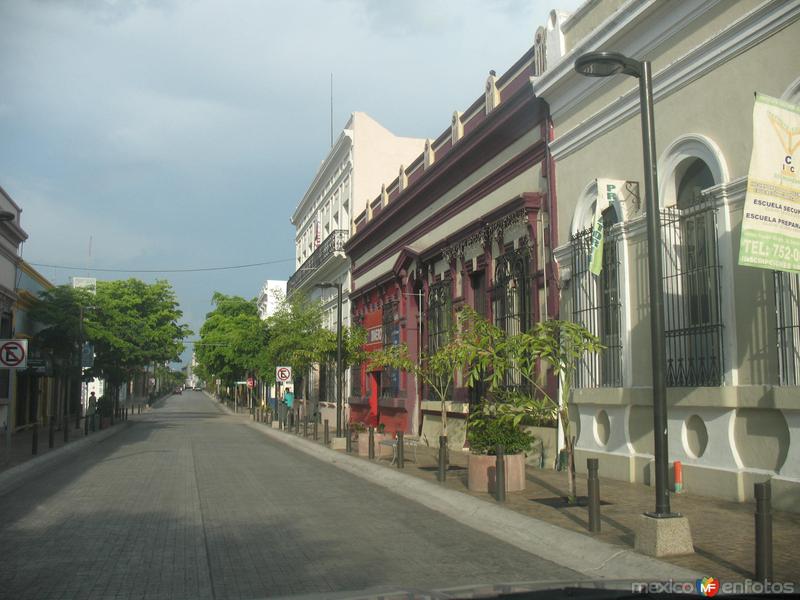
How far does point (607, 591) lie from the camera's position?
12.6 feet

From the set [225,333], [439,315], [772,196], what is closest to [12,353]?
[439,315]

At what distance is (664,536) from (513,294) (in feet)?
39.0

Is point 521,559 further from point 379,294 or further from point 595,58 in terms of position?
point 379,294

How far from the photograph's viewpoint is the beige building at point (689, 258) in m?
11.2

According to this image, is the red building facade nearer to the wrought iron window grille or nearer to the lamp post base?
the wrought iron window grille

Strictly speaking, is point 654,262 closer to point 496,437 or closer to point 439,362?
point 496,437

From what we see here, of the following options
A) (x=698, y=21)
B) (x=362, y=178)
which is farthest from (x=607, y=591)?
(x=362, y=178)

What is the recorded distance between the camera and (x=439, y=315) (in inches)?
984

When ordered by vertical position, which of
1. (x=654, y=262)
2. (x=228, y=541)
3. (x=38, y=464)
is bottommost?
(x=38, y=464)

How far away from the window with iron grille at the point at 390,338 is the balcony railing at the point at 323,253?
30.4 feet

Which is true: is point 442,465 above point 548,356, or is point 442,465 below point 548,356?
below

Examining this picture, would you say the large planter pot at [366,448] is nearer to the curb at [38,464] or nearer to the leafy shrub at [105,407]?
the curb at [38,464]

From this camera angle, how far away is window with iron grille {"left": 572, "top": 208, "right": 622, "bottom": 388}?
49.5 feet

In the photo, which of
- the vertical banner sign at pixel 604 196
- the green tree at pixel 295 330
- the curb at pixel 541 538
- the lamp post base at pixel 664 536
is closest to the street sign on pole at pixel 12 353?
the curb at pixel 541 538
